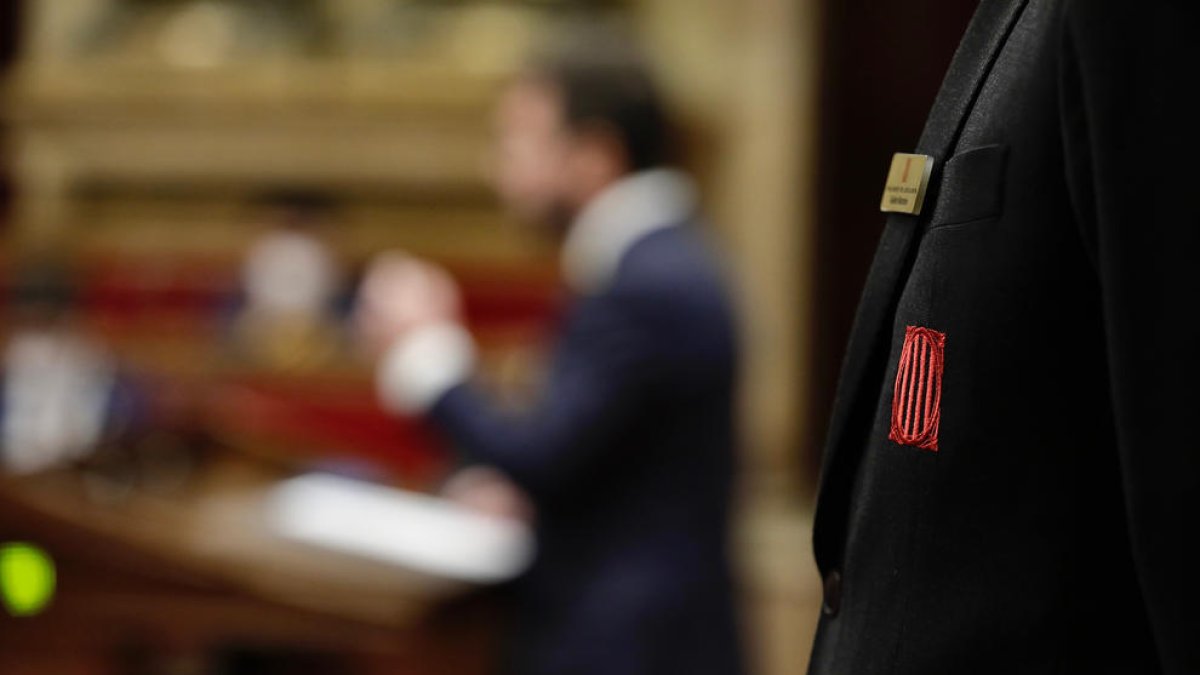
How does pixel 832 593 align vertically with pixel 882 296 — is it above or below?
below

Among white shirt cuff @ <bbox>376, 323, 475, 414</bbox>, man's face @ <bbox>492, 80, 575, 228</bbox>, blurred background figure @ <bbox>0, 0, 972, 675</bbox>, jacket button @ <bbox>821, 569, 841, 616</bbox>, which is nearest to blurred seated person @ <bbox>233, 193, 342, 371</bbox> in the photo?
blurred background figure @ <bbox>0, 0, 972, 675</bbox>

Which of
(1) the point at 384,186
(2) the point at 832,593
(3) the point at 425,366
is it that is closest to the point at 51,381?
(1) the point at 384,186

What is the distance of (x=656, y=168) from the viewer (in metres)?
2.59

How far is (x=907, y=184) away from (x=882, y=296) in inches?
2.5

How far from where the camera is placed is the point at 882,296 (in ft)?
2.94

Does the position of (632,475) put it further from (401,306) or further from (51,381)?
(51,381)

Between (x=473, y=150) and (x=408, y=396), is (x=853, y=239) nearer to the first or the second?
(x=473, y=150)

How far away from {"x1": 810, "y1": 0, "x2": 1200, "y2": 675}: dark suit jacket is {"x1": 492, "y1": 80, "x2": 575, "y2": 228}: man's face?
5.57ft

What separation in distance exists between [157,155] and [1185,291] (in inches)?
259

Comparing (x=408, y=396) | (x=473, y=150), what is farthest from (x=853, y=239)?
(x=408, y=396)

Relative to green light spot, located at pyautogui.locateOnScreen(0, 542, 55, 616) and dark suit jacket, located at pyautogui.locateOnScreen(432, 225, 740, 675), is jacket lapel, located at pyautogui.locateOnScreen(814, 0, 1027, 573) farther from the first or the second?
green light spot, located at pyautogui.locateOnScreen(0, 542, 55, 616)

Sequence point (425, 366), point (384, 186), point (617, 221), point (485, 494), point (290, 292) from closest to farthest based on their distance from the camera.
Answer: point (617, 221)
point (425, 366)
point (485, 494)
point (290, 292)
point (384, 186)

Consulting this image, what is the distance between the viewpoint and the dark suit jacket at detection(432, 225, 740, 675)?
2357 millimetres

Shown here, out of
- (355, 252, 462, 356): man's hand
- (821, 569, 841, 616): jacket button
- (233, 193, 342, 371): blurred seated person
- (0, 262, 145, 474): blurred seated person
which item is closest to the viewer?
(821, 569, 841, 616): jacket button
